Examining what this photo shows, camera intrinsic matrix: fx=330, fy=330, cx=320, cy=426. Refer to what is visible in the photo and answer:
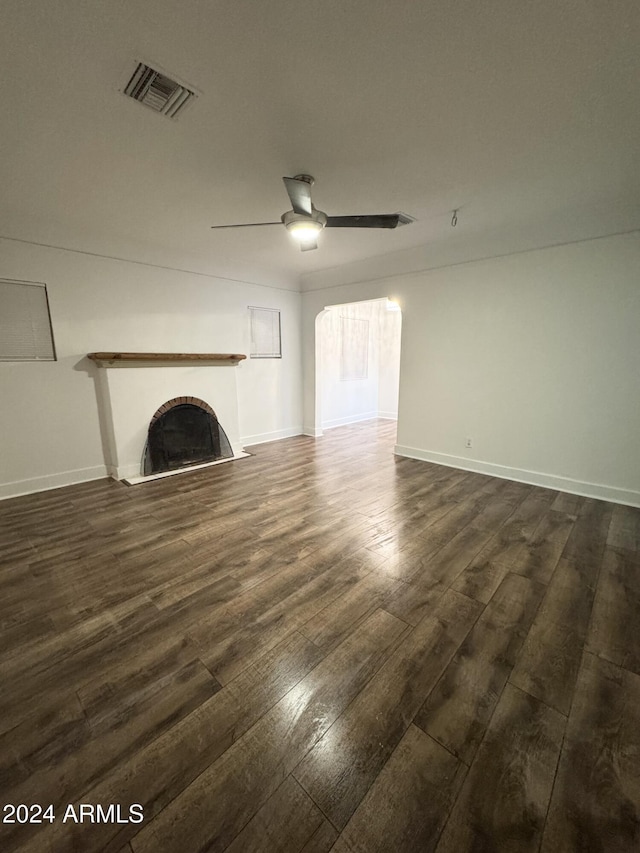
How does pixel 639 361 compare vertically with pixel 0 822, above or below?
above

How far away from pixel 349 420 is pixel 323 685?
583 centimetres

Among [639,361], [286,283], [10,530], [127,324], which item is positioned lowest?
[10,530]

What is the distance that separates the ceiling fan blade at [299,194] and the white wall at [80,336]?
106 inches

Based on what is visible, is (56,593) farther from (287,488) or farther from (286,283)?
(286,283)

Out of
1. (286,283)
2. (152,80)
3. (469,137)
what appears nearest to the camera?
(152,80)

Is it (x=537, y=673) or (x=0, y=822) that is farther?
(x=537, y=673)

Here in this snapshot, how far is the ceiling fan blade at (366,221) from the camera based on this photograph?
2318 millimetres

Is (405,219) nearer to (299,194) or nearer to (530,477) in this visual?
(299,194)

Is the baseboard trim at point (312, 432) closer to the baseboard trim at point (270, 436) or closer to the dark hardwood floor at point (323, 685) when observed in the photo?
the baseboard trim at point (270, 436)

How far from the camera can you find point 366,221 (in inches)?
93.6

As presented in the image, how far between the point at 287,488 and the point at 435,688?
2.38 meters

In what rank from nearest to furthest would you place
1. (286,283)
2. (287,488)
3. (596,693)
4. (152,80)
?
(596,693) < (152,80) < (287,488) < (286,283)

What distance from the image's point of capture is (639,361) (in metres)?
2.98

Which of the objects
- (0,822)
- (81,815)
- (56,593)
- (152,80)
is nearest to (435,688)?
(81,815)
